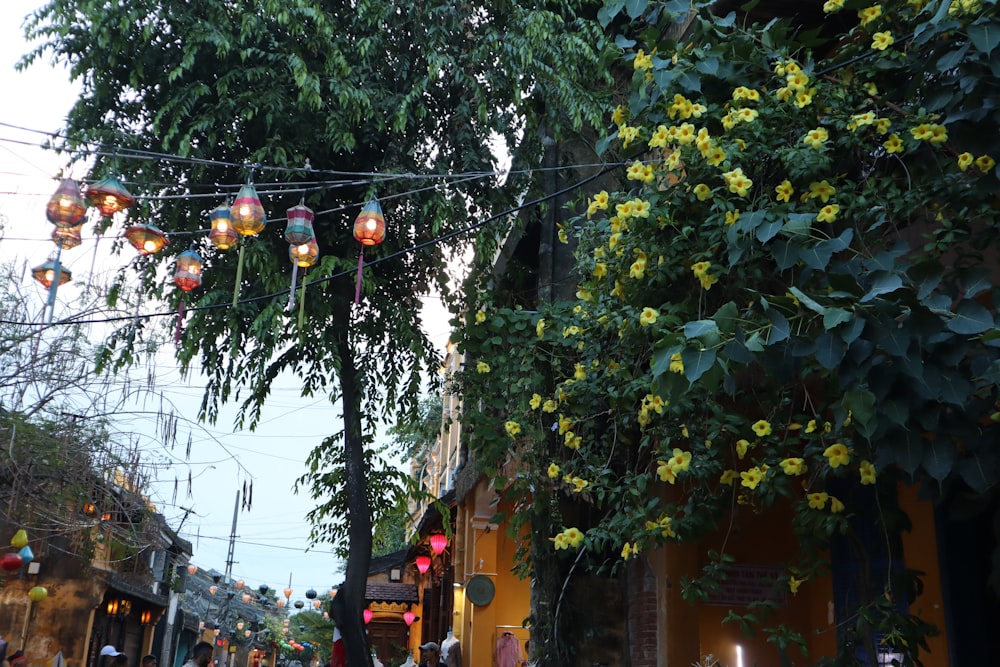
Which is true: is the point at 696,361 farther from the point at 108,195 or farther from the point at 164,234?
the point at 164,234

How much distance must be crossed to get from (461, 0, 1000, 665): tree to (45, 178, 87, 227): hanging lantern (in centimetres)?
323

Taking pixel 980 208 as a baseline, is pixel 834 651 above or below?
below

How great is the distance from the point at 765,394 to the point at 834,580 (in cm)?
280

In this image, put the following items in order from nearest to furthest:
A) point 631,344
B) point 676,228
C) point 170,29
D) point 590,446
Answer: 1. point 676,228
2. point 631,344
3. point 590,446
4. point 170,29

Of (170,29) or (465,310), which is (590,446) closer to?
(465,310)

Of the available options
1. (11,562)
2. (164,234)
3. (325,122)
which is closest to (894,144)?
(164,234)

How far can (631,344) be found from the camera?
5.68 m

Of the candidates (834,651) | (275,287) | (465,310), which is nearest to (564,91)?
(465,310)

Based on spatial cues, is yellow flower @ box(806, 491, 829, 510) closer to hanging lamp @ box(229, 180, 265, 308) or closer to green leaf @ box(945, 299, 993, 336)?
green leaf @ box(945, 299, 993, 336)

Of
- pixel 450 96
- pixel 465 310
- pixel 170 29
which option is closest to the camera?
pixel 465 310

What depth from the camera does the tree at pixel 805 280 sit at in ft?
11.2

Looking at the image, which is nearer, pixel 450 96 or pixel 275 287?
pixel 275 287

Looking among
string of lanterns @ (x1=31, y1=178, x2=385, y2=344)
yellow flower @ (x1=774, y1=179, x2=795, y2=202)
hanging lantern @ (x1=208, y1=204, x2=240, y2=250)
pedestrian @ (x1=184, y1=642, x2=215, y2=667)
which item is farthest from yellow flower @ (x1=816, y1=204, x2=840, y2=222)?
pedestrian @ (x1=184, y1=642, x2=215, y2=667)

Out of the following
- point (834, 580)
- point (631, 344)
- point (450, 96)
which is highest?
point (450, 96)
